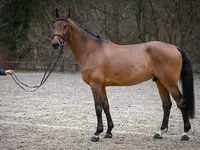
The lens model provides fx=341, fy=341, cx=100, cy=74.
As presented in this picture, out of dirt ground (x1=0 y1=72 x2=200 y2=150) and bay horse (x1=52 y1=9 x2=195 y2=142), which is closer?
dirt ground (x1=0 y1=72 x2=200 y2=150)

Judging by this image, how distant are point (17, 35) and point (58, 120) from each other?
62.5 ft

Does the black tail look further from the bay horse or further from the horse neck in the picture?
the horse neck

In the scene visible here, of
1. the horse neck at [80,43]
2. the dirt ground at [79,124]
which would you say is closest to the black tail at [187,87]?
the dirt ground at [79,124]

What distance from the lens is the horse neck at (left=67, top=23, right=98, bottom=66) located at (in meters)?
5.62

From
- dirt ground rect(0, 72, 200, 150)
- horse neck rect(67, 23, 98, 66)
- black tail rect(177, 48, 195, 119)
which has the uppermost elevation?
horse neck rect(67, 23, 98, 66)

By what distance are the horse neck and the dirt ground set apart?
1316 millimetres

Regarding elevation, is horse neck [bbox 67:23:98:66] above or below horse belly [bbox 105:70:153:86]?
above

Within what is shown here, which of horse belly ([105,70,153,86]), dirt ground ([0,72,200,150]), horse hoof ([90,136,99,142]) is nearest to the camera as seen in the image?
dirt ground ([0,72,200,150])

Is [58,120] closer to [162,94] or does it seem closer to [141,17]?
[162,94]

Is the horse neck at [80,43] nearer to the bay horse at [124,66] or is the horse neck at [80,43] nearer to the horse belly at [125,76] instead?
the bay horse at [124,66]

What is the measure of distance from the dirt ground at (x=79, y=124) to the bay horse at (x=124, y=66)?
0.30 metres

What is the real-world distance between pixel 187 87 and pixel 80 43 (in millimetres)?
1907

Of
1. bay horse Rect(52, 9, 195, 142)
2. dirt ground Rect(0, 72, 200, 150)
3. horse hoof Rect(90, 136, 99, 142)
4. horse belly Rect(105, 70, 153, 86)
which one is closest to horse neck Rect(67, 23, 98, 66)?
bay horse Rect(52, 9, 195, 142)

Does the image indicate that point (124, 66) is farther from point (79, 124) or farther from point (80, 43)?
point (79, 124)
